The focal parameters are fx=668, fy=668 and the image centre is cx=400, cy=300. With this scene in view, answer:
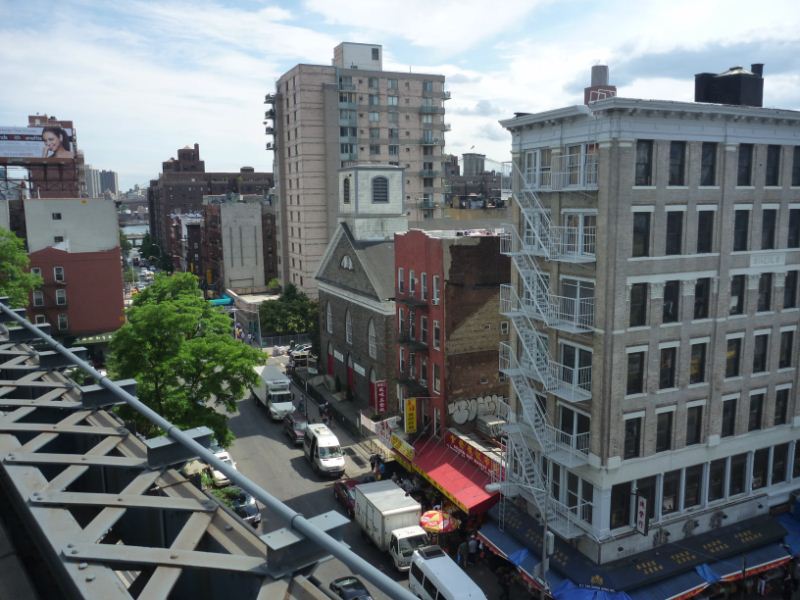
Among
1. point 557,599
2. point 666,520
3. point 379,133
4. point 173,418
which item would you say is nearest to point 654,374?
point 666,520

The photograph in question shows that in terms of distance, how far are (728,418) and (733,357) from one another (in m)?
2.68

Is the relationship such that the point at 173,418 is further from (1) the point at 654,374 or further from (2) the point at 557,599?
(1) the point at 654,374

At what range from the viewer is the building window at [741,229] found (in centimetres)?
2736

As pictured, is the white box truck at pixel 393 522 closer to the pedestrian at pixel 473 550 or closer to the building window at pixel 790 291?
the pedestrian at pixel 473 550

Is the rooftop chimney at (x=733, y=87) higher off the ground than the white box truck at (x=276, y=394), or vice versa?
the rooftop chimney at (x=733, y=87)

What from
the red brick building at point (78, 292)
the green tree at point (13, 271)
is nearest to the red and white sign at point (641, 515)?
the green tree at point (13, 271)

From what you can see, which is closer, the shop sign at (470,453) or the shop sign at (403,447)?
the shop sign at (470,453)

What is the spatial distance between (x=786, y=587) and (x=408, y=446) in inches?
718

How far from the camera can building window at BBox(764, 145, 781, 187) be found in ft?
91.4

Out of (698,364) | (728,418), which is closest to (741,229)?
(698,364)

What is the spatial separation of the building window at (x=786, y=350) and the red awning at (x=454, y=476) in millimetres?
14046

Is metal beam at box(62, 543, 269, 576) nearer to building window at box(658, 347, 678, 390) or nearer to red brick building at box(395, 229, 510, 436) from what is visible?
building window at box(658, 347, 678, 390)

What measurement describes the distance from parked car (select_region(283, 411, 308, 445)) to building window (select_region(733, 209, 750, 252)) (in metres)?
27.0

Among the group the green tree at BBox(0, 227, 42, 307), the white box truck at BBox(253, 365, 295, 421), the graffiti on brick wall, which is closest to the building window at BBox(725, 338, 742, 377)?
the graffiti on brick wall
